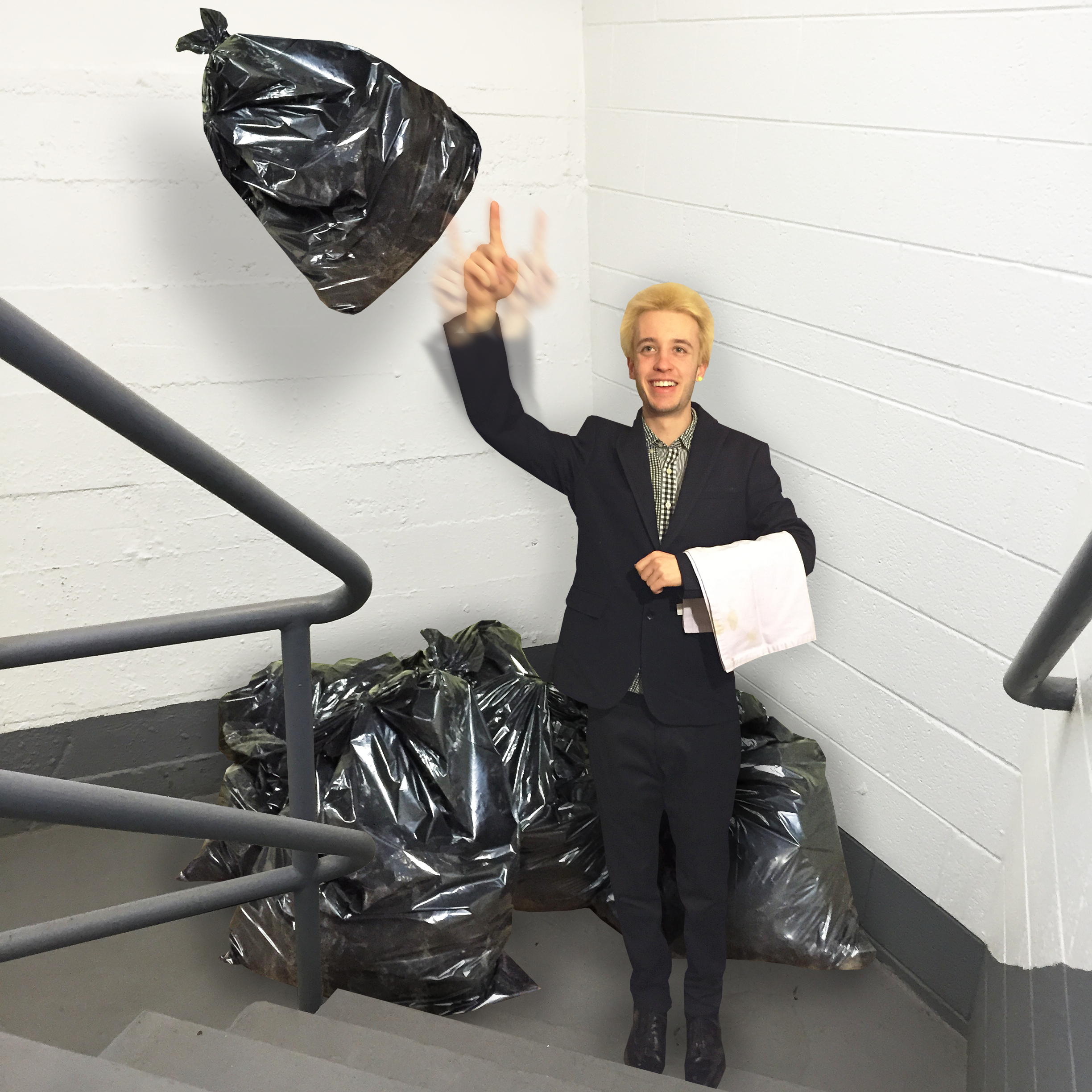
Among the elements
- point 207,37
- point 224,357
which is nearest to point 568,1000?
point 224,357

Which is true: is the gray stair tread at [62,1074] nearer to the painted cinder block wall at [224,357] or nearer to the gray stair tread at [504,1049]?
the gray stair tread at [504,1049]

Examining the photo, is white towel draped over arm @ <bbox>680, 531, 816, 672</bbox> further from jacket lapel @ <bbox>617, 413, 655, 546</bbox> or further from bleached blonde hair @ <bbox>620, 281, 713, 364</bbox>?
bleached blonde hair @ <bbox>620, 281, 713, 364</bbox>

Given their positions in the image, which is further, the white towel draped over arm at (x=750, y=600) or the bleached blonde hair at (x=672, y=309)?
the bleached blonde hair at (x=672, y=309)

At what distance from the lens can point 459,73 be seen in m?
2.53

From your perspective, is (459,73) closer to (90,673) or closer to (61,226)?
(61,226)

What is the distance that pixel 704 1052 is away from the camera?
1.96m

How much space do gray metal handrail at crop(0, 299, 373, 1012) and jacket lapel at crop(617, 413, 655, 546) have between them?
71cm

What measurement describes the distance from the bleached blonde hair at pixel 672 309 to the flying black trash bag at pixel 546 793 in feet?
2.92

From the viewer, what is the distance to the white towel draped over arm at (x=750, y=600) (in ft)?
5.85

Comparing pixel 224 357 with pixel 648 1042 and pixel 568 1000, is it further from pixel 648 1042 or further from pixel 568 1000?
pixel 648 1042

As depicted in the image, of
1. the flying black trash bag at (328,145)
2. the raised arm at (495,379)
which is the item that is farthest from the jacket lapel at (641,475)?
the flying black trash bag at (328,145)

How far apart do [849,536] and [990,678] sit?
416 mm

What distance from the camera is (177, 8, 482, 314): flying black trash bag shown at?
1848mm

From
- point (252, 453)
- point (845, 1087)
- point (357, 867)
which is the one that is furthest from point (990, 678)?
point (252, 453)
